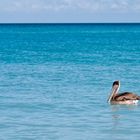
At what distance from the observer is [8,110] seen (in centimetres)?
1986

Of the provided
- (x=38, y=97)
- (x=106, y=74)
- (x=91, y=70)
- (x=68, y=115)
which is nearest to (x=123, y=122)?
(x=68, y=115)

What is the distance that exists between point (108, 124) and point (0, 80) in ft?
37.3

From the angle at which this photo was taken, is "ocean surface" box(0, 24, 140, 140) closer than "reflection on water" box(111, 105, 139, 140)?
No

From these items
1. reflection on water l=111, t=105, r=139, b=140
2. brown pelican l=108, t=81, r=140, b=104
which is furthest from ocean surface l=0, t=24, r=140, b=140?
brown pelican l=108, t=81, r=140, b=104

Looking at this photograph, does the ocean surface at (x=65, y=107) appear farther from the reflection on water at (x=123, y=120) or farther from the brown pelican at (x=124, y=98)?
the brown pelican at (x=124, y=98)

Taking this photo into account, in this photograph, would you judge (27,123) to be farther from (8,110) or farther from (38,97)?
(38,97)

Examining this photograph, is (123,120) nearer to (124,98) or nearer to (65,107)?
(65,107)

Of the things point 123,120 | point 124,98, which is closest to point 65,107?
point 124,98

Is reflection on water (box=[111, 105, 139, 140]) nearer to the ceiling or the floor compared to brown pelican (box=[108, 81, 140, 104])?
nearer to the floor

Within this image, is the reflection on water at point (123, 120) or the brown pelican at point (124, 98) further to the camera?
the brown pelican at point (124, 98)

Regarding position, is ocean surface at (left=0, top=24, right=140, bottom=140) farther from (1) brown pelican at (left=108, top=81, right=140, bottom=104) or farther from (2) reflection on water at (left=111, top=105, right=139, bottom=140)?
(1) brown pelican at (left=108, top=81, right=140, bottom=104)

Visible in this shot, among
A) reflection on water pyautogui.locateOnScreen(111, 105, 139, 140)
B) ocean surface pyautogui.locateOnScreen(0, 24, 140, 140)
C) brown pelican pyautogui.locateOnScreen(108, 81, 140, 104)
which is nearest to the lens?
reflection on water pyautogui.locateOnScreen(111, 105, 139, 140)

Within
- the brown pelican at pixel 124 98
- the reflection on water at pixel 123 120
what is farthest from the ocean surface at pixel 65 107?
the brown pelican at pixel 124 98

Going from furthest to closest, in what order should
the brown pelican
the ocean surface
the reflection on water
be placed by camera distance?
1. the brown pelican
2. the ocean surface
3. the reflection on water
